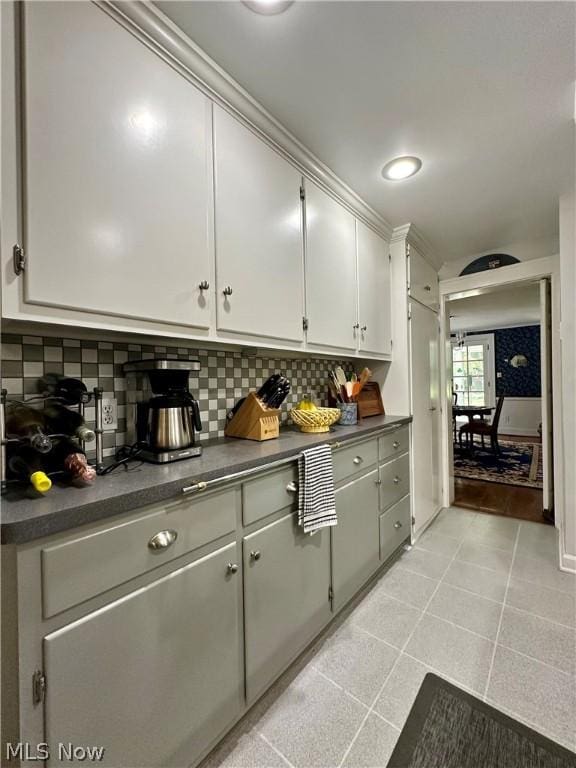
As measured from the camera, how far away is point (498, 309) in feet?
18.2

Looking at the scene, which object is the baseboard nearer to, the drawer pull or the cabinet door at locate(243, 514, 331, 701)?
the cabinet door at locate(243, 514, 331, 701)

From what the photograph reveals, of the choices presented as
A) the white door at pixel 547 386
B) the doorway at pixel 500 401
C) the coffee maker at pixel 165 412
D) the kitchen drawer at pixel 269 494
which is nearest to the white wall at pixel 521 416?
the doorway at pixel 500 401

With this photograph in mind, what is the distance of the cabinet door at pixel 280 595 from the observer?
43.7 inches

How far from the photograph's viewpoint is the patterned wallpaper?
691cm

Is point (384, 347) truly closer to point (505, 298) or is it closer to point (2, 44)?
point (2, 44)

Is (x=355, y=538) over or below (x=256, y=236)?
below

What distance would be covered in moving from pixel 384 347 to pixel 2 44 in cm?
221

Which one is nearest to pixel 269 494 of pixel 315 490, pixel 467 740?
pixel 315 490

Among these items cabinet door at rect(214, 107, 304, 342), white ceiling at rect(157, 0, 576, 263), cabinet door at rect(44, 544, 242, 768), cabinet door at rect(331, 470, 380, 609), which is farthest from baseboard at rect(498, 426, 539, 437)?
cabinet door at rect(44, 544, 242, 768)

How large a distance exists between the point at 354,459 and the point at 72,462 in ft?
4.13

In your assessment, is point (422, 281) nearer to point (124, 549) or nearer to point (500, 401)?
point (124, 549)

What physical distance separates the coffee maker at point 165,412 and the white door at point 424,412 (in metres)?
1.83

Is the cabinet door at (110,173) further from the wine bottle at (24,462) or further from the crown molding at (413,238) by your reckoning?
the crown molding at (413,238)

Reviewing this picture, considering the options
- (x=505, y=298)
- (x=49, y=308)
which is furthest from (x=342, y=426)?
(x=505, y=298)
